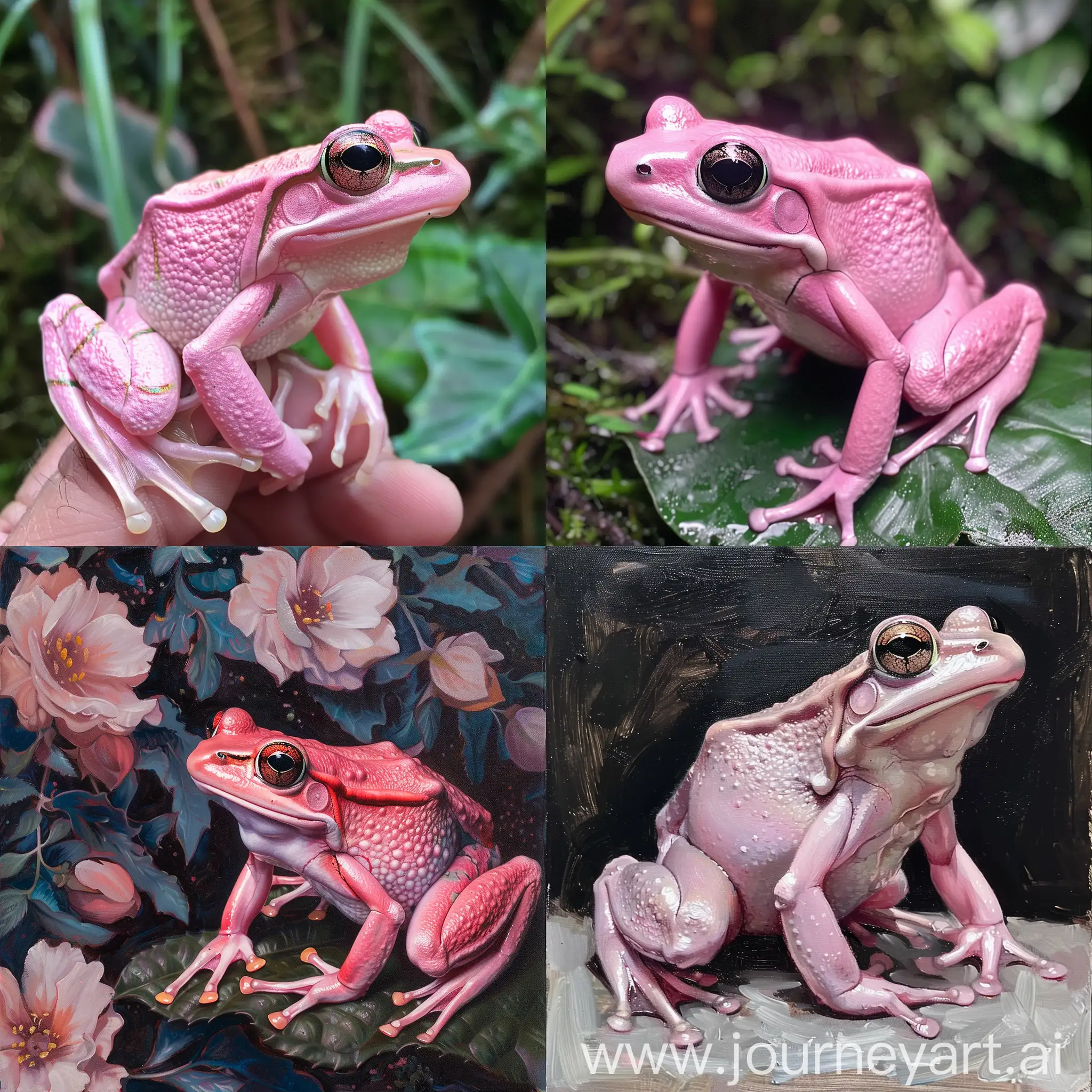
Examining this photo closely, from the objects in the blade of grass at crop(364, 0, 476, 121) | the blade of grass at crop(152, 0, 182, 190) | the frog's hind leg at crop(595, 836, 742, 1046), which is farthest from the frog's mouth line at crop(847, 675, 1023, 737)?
the blade of grass at crop(152, 0, 182, 190)

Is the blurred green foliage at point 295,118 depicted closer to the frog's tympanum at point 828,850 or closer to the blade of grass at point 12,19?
the blade of grass at point 12,19

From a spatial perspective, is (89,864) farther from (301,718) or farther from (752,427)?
(752,427)

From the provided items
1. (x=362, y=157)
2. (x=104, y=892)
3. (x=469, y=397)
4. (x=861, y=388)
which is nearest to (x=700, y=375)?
(x=861, y=388)

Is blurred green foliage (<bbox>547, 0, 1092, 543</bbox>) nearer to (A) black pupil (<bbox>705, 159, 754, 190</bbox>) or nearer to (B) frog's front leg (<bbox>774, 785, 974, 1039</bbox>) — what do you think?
(A) black pupil (<bbox>705, 159, 754, 190</bbox>)

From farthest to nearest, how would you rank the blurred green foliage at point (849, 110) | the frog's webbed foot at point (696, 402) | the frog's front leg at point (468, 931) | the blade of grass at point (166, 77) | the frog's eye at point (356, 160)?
1. the blurred green foliage at point (849, 110)
2. the blade of grass at point (166, 77)
3. the frog's webbed foot at point (696, 402)
4. the frog's front leg at point (468, 931)
5. the frog's eye at point (356, 160)

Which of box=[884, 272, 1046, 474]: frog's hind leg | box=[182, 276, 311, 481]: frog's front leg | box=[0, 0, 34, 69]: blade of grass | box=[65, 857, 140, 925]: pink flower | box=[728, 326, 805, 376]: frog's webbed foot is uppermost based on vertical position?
box=[0, 0, 34, 69]: blade of grass

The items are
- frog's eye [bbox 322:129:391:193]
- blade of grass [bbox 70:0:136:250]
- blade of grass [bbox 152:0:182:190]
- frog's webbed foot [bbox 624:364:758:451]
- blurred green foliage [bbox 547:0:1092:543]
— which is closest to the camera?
frog's eye [bbox 322:129:391:193]

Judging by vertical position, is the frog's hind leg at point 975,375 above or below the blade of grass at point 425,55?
below

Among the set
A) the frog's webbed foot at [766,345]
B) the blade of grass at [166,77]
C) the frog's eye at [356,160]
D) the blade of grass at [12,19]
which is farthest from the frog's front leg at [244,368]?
the blade of grass at [12,19]
